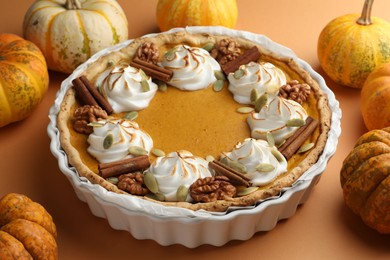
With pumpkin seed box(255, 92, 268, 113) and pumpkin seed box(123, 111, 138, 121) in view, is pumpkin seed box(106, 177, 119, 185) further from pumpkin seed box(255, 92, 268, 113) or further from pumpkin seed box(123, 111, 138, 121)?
pumpkin seed box(255, 92, 268, 113)

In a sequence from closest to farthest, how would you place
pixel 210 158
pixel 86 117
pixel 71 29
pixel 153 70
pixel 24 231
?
pixel 24 231, pixel 210 158, pixel 86 117, pixel 153 70, pixel 71 29

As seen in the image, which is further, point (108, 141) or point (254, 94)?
point (254, 94)

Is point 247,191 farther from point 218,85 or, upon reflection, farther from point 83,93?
point 83,93

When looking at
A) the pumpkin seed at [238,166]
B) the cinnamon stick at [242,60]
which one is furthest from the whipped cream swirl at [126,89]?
the pumpkin seed at [238,166]

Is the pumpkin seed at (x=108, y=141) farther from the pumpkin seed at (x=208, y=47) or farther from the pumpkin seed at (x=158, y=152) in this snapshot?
the pumpkin seed at (x=208, y=47)

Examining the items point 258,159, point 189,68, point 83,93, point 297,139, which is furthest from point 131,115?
point 297,139

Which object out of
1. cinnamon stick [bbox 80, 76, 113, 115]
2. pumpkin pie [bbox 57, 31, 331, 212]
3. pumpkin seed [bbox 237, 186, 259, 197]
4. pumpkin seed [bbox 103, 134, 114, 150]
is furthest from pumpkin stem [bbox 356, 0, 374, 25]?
pumpkin seed [bbox 103, 134, 114, 150]
